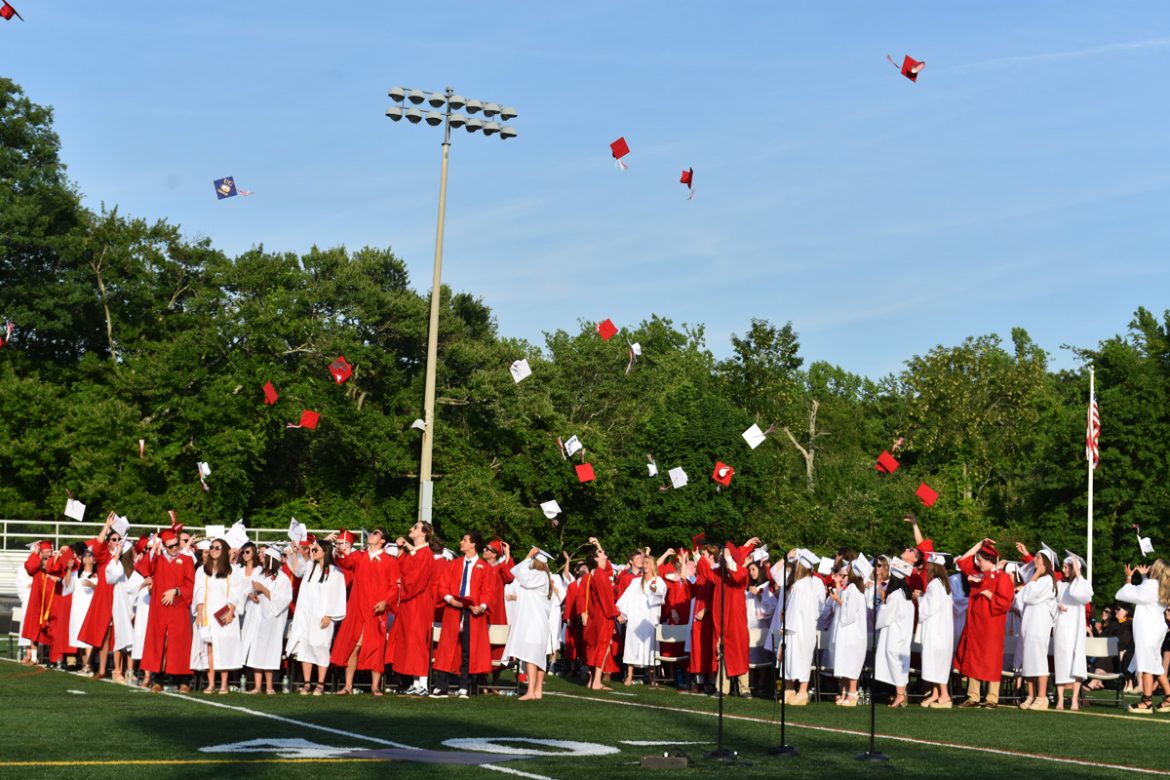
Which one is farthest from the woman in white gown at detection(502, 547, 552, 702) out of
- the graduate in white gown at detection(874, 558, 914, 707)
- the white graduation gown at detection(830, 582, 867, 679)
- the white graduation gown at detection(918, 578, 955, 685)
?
the white graduation gown at detection(918, 578, 955, 685)

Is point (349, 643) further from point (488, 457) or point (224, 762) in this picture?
point (488, 457)

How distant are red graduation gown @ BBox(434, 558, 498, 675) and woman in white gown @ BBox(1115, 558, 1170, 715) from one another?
27.9 feet

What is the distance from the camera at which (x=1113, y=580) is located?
56562 millimetres

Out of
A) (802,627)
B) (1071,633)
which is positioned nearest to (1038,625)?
(1071,633)

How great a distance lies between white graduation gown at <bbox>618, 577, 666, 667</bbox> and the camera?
2386 centimetres

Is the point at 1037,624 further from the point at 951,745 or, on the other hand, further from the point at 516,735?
the point at 516,735

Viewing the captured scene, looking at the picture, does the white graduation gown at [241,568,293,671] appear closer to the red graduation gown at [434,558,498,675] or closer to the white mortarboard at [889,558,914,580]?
the red graduation gown at [434,558,498,675]

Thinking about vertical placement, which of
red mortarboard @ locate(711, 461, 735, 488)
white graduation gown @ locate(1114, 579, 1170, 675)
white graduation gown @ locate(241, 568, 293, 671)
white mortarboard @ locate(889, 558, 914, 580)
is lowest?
white graduation gown @ locate(241, 568, 293, 671)

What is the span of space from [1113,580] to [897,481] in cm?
2262

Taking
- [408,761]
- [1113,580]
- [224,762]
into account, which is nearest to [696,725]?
[408,761]

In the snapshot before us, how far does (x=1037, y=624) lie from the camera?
20172mm

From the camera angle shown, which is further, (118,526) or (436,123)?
(436,123)

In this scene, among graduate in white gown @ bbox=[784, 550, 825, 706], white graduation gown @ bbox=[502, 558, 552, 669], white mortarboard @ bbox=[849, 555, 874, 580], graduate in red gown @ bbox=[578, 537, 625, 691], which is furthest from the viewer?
graduate in red gown @ bbox=[578, 537, 625, 691]

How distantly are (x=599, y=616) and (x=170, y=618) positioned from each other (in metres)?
6.26
